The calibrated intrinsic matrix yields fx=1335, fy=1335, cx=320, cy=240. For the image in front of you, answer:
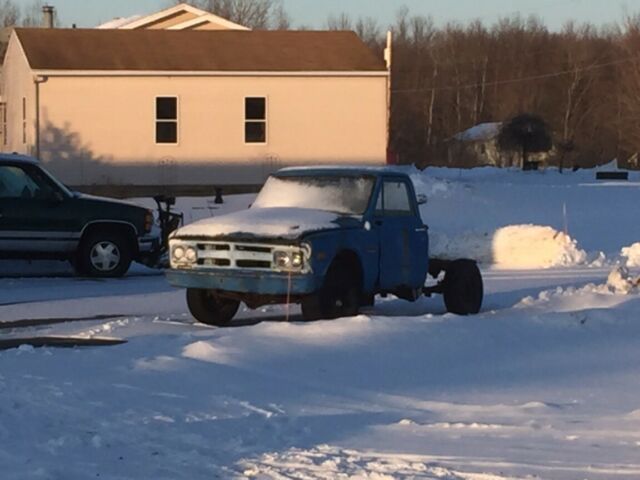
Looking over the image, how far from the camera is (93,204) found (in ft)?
60.9

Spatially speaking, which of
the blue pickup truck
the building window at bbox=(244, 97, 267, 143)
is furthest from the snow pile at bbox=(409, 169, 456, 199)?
the blue pickup truck

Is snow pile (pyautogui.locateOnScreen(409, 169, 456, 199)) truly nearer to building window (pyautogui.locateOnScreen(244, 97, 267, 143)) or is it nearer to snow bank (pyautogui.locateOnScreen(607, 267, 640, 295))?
building window (pyautogui.locateOnScreen(244, 97, 267, 143))

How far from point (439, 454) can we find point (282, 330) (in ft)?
13.3

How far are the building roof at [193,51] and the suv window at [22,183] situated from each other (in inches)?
731

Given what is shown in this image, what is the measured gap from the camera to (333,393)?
9883mm

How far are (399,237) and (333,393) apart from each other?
15.5ft

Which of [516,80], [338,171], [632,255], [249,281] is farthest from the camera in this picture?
[516,80]

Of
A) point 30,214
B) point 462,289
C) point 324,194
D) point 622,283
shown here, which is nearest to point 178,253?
point 324,194

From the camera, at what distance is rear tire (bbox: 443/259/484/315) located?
14.7 metres

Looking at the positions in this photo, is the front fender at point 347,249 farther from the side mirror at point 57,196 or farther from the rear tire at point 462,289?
the side mirror at point 57,196

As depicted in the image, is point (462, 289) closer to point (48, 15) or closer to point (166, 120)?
point (166, 120)

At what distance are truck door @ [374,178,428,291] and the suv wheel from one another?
5490mm

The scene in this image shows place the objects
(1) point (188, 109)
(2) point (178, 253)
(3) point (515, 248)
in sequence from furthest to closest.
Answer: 1. (1) point (188, 109)
2. (3) point (515, 248)
3. (2) point (178, 253)

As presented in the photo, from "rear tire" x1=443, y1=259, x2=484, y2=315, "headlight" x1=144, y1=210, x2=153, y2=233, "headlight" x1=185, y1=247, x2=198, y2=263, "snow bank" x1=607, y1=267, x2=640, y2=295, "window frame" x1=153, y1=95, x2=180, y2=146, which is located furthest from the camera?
"window frame" x1=153, y1=95, x2=180, y2=146
